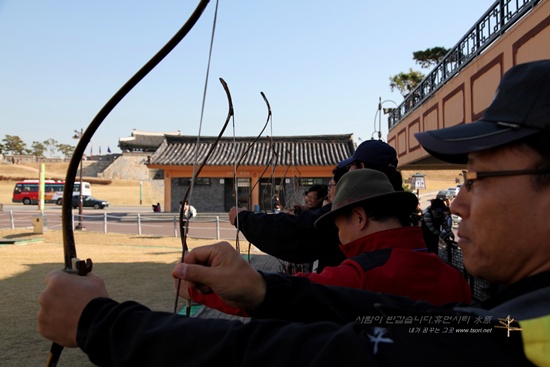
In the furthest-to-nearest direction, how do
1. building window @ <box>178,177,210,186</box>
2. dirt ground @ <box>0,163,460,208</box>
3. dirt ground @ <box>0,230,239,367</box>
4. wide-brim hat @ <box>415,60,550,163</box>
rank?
dirt ground @ <box>0,163,460,208</box>
building window @ <box>178,177,210,186</box>
dirt ground @ <box>0,230,239,367</box>
wide-brim hat @ <box>415,60,550,163</box>

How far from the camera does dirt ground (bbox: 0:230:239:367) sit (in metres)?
3.99

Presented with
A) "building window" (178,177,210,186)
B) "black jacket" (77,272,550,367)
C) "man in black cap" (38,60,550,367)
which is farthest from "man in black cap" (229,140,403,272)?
"building window" (178,177,210,186)

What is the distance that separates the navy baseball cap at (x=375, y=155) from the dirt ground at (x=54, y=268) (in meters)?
2.78

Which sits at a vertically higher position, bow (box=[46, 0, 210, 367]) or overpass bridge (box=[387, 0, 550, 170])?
overpass bridge (box=[387, 0, 550, 170])

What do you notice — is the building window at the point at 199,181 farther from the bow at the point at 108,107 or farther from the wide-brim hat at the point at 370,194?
the bow at the point at 108,107

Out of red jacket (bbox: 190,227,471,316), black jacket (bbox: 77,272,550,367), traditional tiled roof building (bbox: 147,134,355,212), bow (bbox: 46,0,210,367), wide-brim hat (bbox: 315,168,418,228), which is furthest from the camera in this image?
traditional tiled roof building (bbox: 147,134,355,212)

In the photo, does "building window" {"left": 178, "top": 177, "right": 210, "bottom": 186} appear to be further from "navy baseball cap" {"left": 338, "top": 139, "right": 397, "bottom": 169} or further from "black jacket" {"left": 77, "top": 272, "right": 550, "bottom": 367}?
"black jacket" {"left": 77, "top": 272, "right": 550, "bottom": 367}

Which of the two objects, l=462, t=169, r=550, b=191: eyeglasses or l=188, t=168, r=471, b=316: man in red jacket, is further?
l=188, t=168, r=471, b=316: man in red jacket

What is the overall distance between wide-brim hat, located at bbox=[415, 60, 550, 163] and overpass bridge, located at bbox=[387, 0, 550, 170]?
363 centimetres

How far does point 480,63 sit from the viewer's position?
5.64 metres

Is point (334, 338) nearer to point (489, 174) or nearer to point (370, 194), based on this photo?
point (489, 174)

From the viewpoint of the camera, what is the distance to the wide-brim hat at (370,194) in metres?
1.76

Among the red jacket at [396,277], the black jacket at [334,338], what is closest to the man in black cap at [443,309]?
the black jacket at [334,338]

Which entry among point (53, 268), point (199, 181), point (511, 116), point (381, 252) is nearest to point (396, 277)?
point (381, 252)
